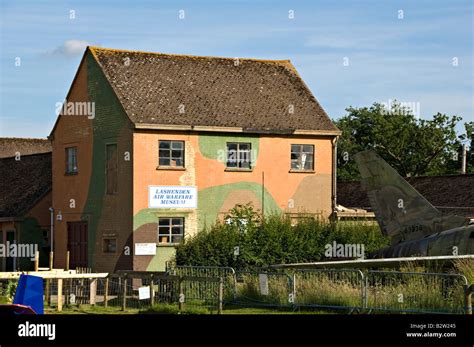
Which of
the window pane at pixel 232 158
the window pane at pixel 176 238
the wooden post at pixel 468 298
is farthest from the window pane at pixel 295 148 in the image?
the wooden post at pixel 468 298

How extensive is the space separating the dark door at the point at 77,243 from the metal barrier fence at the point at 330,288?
21086mm

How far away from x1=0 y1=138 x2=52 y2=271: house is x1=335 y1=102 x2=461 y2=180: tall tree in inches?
1050

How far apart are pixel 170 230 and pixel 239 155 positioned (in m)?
4.99

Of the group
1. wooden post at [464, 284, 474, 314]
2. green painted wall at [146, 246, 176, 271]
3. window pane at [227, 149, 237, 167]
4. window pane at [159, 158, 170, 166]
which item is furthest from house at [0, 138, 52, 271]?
wooden post at [464, 284, 474, 314]

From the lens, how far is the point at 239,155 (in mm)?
44438

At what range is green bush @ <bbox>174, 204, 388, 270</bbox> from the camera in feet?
128

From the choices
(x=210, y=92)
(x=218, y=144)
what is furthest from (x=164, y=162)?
(x=210, y=92)

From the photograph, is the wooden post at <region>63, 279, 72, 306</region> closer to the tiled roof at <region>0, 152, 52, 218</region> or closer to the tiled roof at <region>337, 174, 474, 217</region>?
the tiled roof at <region>0, 152, 52, 218</region>

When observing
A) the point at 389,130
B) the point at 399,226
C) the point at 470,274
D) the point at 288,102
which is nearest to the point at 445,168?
the point at 389,130

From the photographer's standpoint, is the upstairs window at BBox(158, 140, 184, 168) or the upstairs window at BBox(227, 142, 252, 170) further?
the upstairs window at BBox(227, 142, 252, 170)

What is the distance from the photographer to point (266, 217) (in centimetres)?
4359
